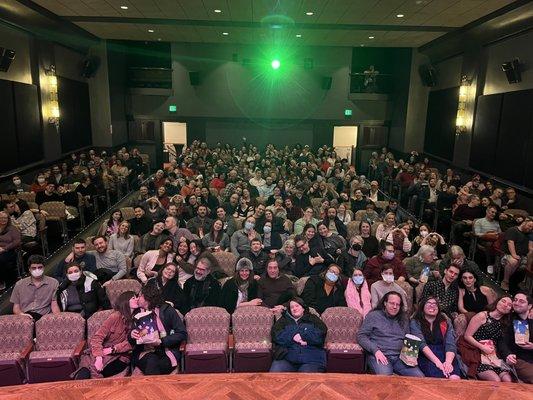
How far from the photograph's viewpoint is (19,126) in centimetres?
969

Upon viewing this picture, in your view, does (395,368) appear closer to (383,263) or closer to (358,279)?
(358,279)

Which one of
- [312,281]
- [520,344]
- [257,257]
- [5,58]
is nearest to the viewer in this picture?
[520,344]

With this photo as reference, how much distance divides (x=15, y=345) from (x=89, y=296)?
0.83m

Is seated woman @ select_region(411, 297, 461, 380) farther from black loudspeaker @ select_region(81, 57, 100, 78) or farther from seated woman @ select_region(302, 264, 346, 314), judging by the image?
black loudspeaker @ select_region(81, 57, 100, 78)

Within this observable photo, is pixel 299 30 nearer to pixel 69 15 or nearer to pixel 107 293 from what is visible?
pixel 69 15

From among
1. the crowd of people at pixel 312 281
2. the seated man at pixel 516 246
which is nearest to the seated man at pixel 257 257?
the crowd of people at pixel 312 281

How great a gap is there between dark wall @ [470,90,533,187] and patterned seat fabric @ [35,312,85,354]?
27.5 feet

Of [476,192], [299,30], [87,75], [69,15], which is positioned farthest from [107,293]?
[87,75]

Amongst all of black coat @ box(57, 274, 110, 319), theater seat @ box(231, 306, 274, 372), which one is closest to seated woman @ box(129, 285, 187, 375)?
theater seat @ box(231, 306, 274, 372)

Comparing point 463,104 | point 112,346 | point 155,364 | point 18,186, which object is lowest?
point 155,364

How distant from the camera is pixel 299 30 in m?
12.0

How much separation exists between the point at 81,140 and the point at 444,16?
11.0 meters

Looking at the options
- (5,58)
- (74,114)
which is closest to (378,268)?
(5,58)

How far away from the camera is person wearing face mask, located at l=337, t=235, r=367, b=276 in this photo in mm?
5930
